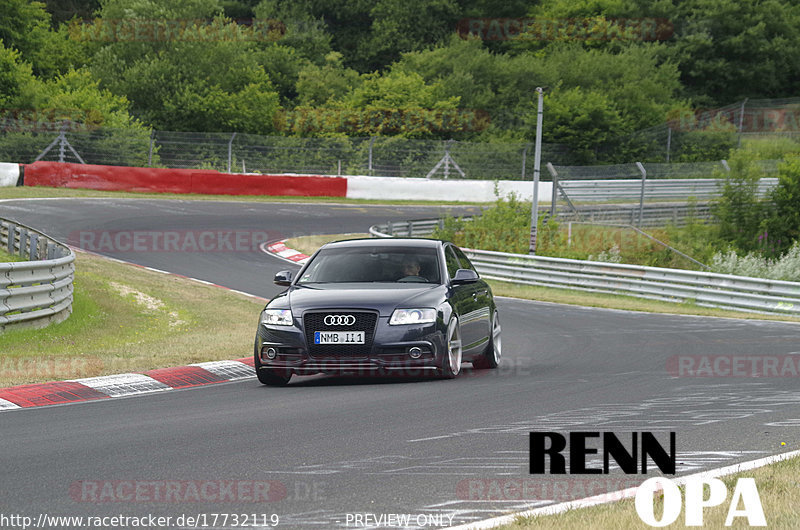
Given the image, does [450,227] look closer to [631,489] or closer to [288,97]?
[631,489]

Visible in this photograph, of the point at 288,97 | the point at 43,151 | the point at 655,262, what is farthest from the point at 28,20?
the point at 655,262

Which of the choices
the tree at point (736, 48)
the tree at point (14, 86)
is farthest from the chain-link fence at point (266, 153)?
the tree at point (736, 48)

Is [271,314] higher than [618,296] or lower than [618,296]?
higher

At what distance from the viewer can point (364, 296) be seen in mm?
10906

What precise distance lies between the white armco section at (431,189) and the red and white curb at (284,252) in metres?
13.4

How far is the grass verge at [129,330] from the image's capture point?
A: 11.9 metres

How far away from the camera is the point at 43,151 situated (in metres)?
43.6

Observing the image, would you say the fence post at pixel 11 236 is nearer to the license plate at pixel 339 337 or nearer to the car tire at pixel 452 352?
the license plate at pixel 339 337

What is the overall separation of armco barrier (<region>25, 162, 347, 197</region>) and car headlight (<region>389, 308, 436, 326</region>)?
108 ft

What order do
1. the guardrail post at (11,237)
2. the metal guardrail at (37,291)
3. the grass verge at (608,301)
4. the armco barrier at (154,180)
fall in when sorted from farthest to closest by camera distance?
the armco barrier at (154,180) < the grass verge at (608,301) < the guardrail post at (11,237) < the metal guardrail at (37,291)

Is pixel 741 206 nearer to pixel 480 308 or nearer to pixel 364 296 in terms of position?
pixel 480 308

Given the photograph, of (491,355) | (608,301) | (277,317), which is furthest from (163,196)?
(277,317)

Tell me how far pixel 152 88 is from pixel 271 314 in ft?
178

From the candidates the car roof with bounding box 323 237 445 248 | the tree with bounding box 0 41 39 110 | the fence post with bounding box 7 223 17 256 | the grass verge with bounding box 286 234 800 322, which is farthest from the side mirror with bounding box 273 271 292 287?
the tree with bounding box 0 41 39 110
